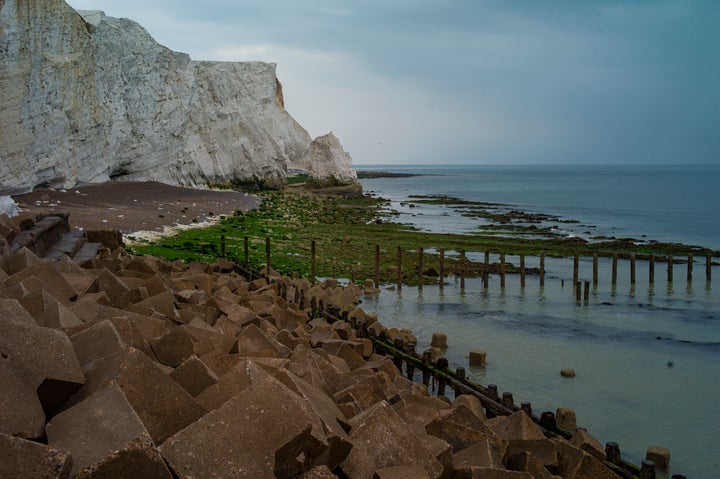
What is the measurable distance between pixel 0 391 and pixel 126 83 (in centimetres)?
4114

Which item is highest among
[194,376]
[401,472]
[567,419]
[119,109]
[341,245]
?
[119,109]

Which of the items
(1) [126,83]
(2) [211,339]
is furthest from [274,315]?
(1) [126,83]

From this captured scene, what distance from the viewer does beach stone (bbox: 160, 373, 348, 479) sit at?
11.7ft

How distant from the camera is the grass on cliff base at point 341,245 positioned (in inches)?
933

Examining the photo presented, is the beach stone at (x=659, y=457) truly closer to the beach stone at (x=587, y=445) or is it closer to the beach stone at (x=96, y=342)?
the beach stone at (x=587, y=445)

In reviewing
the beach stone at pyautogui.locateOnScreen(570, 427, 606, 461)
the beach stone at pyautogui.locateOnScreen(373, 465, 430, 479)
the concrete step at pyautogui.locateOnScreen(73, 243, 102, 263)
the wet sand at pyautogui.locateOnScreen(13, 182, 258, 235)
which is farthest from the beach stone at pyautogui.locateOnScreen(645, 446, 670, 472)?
the wet sand at pyautogui.locateOnScreen(13, 182, 258, 235)

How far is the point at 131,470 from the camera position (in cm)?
329

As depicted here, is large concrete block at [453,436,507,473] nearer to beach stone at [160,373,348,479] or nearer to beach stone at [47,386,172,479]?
beach stone at [160,373,348,479]

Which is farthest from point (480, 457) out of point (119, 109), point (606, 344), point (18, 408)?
point (119, 109)

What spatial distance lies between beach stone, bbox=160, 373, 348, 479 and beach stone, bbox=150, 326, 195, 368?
1.81 m

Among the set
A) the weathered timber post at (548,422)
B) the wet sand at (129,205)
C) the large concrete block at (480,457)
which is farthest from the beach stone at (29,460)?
the wet sand at (129,205)

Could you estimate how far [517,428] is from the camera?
6840 millimetres

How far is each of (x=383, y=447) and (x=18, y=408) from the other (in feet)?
7.12

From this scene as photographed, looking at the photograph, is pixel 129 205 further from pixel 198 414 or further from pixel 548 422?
pixel 198 414
